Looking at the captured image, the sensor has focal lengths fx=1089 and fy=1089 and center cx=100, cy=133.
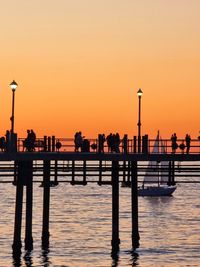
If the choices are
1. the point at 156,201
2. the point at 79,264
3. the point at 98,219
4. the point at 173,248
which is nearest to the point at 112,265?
the point at 79,264

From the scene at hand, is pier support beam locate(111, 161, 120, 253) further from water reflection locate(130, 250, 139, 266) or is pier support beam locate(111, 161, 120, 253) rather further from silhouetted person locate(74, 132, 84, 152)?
silhouetted person locate(74, 132, 84, 152)

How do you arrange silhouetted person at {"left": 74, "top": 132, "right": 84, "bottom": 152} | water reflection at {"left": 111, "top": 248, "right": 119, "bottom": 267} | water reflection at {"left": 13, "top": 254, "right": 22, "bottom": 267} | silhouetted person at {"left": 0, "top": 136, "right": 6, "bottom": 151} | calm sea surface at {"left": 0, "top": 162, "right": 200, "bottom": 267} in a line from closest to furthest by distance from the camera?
1. silhouetted person at {"left": 0, "top": 136, "right": 6, "bottom": 151}
2. water reflection at {"left": 13, "top": 254, "right": 22, "bottom": 267}
3. water reflection at {"left": 111, "top": 248, "right": 119, "bottom": 267}
4. silhouetted person at {"left": 74, "top": 132, "right": 84, "bottom": 152}
5. calm sea surface at {"left": 0, "top": 162, "right": 200, "bottom": 267}

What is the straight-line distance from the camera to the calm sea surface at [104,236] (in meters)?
73.4

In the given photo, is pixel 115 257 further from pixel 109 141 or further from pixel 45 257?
pixel 109 141

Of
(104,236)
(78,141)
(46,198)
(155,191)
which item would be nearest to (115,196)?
(78,141)

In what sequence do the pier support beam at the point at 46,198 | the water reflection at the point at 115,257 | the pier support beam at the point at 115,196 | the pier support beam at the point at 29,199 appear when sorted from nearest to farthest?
1. the water reflection at the point at 115,257
2. the pier support beam at the point at 29,199
3. the pier support beam at the point at 115,196
4. the pier support beam at the point at 46,198

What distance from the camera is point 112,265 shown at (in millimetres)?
70562

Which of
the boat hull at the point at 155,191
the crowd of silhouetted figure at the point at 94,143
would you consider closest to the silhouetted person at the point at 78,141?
the crowd of silhouetted figure at the point at 94,143

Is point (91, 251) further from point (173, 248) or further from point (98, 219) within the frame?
point (98, 219)

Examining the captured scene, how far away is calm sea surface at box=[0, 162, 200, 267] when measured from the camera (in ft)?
241

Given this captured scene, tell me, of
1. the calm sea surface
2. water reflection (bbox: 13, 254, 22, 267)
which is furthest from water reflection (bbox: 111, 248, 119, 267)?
water reflection (bbox: 13, 254, 22, 267)

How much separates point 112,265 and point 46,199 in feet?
29.2

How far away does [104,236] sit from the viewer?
308ft

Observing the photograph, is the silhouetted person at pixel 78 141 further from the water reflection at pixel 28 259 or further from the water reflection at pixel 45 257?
the water reflection at pixel 28 259
